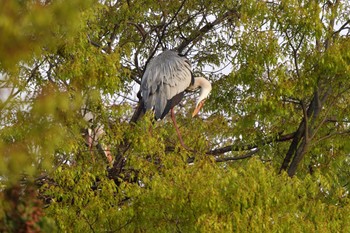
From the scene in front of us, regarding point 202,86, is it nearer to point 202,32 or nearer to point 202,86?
point 202,86

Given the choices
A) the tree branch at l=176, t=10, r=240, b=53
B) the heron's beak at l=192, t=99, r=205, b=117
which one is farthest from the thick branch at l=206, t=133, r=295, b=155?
the tree branch at l=176, t=10, r=240, b=53

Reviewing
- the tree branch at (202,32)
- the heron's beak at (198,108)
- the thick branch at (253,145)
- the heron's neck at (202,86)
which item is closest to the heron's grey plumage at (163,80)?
the heron's neck at (202,86)

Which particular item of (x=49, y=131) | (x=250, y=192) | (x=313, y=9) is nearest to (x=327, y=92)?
(x=313, y=9)

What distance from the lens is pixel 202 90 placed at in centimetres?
1332

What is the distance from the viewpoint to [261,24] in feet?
38.5

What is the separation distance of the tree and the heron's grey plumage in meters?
0.43

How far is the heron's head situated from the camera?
43.5 feet

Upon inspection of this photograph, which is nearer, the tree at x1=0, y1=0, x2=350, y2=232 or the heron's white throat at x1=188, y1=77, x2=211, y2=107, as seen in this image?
the tree at x1=0, y1=0, x2=350, y2=232

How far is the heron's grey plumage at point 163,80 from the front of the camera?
42.2 feet

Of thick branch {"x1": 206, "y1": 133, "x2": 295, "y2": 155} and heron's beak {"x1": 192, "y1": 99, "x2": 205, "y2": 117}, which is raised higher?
heron's beak {"x1": 192, "y1": 99, "x2": 205, "y2": 117}

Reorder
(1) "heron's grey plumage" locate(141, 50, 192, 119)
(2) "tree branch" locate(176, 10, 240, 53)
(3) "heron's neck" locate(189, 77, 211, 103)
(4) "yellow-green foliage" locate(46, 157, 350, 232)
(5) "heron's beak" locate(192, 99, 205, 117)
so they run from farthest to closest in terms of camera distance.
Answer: (2) "tree branch" locate(176, 10, 240, 53) → (5) "heron's beak" locate(192, 99, 205, 117) → (3) "heron's neck" locate(189, 77, 211, 103) → (1) "heron's grey plumage" locate(141, 50, 192, 119) → (4) "yellow-green foliage" locate(46, 157, 350, 232)

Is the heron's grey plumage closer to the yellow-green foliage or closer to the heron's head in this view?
the heron's head

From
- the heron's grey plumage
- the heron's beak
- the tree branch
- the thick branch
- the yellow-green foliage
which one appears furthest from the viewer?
the tree branch

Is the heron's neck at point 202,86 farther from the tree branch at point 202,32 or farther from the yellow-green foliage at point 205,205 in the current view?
the yellow-green foliage at point 205,205
